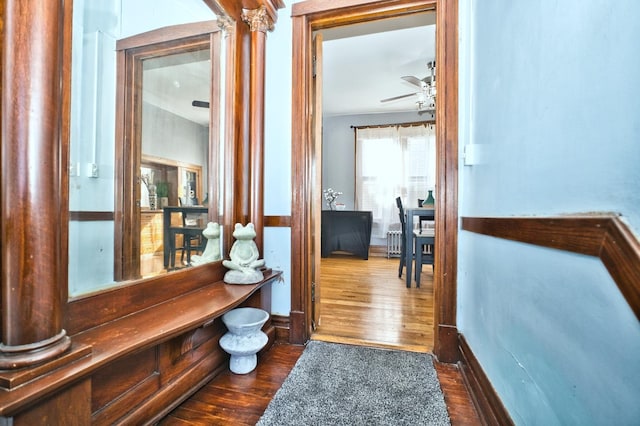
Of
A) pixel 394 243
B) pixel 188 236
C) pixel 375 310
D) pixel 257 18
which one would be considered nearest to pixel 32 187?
pixel 188 236

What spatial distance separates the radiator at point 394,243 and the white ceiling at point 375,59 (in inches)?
92.8

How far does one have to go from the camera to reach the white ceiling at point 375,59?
277cm

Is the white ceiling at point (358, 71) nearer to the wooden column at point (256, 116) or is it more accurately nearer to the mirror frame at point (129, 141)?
the mirror frame at point (129, 141)

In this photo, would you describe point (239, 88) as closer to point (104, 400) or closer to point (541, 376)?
point (104, 400)

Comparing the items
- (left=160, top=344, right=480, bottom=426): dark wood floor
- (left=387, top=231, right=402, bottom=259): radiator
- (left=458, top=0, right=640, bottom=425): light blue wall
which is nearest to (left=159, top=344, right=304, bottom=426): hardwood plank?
(left=160, top=344, right=480, bottom=426): dark wood floor

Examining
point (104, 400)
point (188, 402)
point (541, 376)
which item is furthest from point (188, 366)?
point (541, 376)

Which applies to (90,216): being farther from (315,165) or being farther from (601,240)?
(601,240)

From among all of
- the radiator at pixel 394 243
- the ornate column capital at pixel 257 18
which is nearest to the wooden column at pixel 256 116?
the ornate column capital at pixel 257 18

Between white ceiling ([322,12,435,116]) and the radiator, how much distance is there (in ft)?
7.74

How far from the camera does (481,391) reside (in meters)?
1.16

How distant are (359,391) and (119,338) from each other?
1022 mm

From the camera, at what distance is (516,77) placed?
0.94 meters

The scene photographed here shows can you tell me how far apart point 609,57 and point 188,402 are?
175 centimetres

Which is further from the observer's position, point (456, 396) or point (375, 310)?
point (375, 310)
